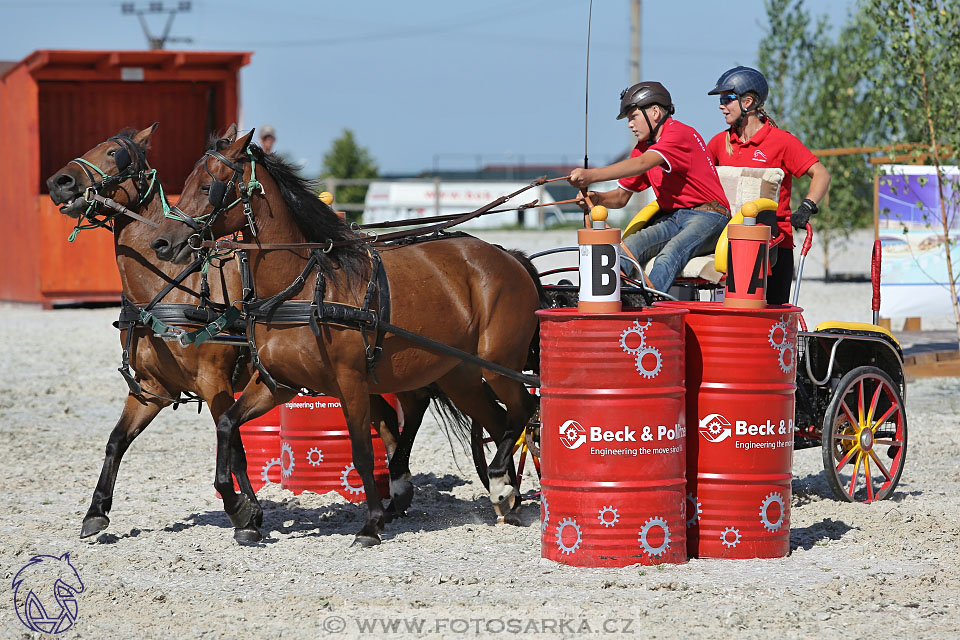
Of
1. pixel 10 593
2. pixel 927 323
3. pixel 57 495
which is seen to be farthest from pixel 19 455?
pixel 927 323

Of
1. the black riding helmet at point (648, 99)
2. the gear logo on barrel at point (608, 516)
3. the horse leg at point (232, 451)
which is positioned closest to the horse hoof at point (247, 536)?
the horse leg at point (232, 451)

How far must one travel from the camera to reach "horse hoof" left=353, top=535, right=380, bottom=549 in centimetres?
637

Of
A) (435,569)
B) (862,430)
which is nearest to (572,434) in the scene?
(435,569)

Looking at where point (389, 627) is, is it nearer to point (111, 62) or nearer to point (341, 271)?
point (341, 271)

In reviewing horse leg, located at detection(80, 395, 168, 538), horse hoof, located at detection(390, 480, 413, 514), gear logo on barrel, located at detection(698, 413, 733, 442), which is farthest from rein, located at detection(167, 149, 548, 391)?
gear logo on barrel, located at detection(698, 413, 733, 442)

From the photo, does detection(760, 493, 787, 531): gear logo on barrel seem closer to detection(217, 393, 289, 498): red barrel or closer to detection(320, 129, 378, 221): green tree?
detection(217, 393, 289, 498): red barrel

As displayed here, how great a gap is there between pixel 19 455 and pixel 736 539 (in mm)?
5777

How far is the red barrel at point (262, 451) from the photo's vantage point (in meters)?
8.01

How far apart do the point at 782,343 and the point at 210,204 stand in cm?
293

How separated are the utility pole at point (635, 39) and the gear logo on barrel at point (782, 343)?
2191 cm

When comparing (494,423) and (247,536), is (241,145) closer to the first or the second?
(247,536)

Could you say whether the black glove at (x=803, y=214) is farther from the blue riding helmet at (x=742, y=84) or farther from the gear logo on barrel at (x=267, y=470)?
the gear logo on barrel at (x=267, y=470)

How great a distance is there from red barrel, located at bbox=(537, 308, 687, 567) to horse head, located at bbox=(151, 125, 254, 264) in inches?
70.1

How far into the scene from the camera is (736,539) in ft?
19.4
